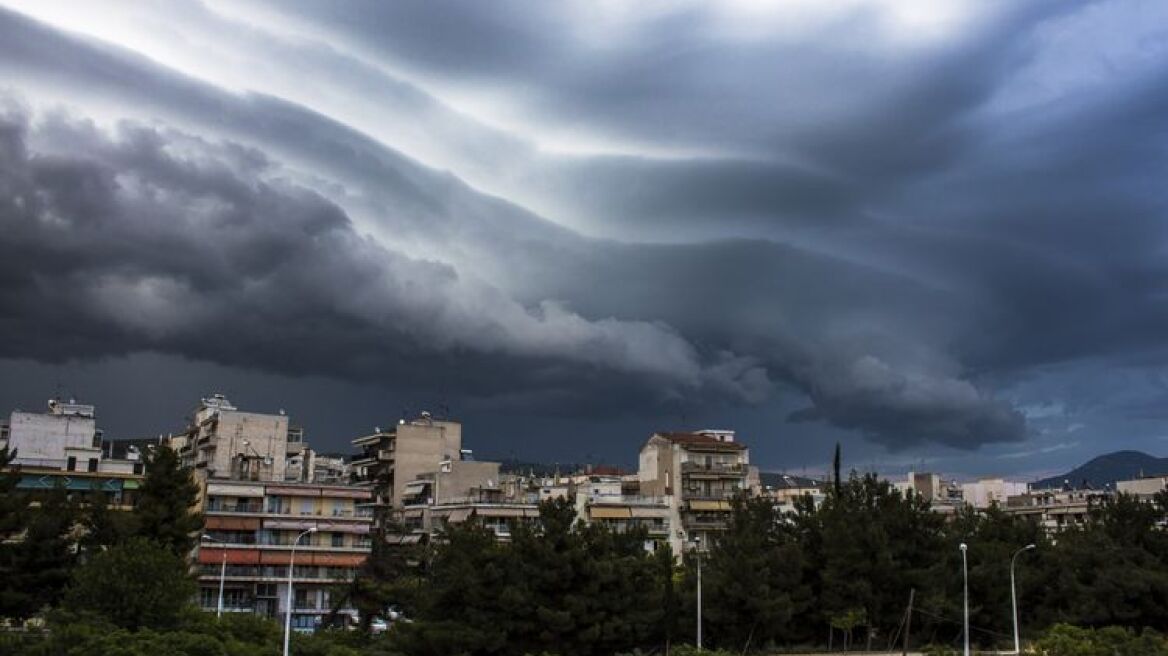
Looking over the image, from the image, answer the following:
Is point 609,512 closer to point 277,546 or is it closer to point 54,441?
point 277,546

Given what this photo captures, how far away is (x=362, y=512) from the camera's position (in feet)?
296

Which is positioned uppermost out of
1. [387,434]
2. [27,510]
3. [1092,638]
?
[387,434]

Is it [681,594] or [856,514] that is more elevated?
[856,514]

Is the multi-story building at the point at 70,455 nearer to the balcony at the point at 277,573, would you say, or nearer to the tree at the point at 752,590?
the balcony at the point at 277,573

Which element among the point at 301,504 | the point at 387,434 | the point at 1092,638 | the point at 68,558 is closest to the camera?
the point at 1092,638

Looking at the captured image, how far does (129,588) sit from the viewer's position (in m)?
47.8

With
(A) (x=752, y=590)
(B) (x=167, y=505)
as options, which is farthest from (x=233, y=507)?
(A) (x=752, y=590)

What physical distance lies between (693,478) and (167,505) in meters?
46.5

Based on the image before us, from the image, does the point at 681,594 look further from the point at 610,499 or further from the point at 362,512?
the point at 362,512

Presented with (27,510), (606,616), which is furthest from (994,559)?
(27,510)

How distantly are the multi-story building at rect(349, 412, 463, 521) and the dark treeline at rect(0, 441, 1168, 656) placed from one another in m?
27.2

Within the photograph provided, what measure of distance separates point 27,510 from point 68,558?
10.8ft

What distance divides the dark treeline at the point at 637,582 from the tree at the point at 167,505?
4.2 inches

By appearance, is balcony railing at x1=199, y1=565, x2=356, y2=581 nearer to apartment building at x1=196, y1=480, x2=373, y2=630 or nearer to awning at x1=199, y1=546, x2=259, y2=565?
apartment building at x1=196, y1=480, x2=373, y2=630
